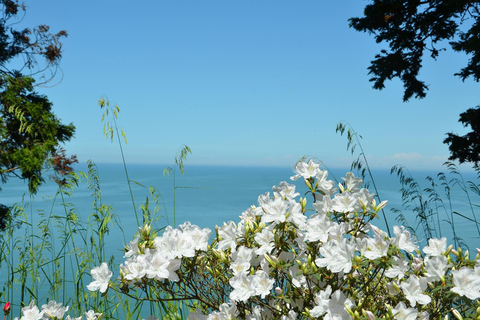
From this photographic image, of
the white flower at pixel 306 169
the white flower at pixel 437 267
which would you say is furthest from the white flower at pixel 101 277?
the white flower at pixel 437 267

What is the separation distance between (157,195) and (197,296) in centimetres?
139

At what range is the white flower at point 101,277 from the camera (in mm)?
1610

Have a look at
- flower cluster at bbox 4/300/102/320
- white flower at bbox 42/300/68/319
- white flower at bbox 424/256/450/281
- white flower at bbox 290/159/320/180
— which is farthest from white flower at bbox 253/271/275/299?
white flower at bbox 42/300/68/319

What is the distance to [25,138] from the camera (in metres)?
8.27

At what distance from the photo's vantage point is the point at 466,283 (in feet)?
4.41

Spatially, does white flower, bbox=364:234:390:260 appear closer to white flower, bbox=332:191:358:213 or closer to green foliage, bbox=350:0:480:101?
white flower, bbox=332:191:358:213

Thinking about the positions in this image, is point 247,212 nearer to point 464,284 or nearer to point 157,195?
point 464,284

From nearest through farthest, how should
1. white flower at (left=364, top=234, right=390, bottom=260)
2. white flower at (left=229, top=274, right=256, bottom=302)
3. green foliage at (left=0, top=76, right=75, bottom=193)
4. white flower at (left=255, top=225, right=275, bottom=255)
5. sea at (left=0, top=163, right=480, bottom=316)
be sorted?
white flower at (left=364, top=234, right=390, bottom=260) → white flower at (left=229, top=274, right=256, bottom=302) → white flower at (left=255, top=225, right=275, bottom=255) → sea at (left=0, top=163, right=480, bottom=316) → green foliage at (left=0, top=76, right=75, bottom=193)

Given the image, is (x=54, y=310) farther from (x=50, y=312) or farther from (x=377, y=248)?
(x=377, y=248)

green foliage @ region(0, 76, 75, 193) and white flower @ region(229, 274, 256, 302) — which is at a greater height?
green foliage @ region(0, 76, 75, 193)

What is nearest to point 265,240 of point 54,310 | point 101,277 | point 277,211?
point 277,211

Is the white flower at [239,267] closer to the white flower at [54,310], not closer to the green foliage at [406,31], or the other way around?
the white flower at [54,310]

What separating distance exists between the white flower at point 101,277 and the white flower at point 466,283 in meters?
1.25

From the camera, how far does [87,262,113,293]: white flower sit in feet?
5.28
